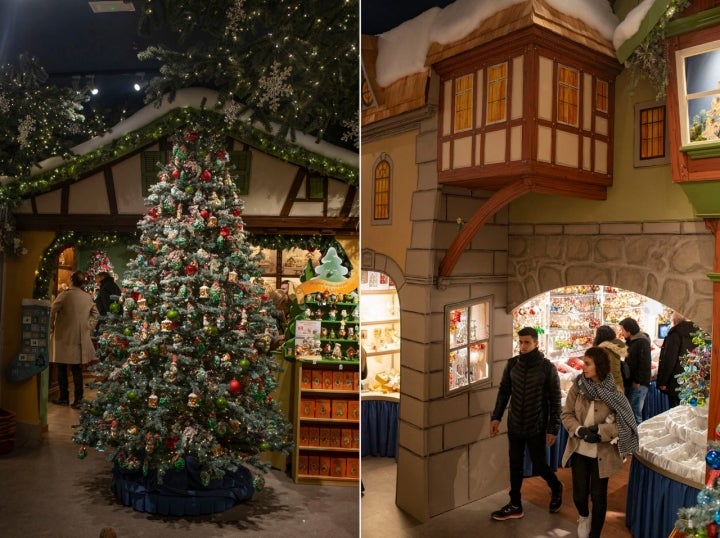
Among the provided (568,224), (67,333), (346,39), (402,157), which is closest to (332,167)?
(346,39)

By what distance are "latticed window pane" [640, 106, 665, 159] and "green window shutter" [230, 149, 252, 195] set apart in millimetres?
1438

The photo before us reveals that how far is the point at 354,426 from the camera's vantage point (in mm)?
2469

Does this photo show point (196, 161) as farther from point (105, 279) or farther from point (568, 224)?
point (568, 224)

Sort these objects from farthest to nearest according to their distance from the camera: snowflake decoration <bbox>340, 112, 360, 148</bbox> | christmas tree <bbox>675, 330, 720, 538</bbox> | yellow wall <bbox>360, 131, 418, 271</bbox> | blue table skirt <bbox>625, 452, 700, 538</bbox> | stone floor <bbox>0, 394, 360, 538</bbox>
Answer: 1. stone floor <bbox>0, 394, 360, 538</bbox>
2. snowflake decoration <bbox>340, 112, 360, 148</bbox>
3. yellow wall <bbox>360, 131, 418, 271</bbox>
4. blue table skirt <bbox>625, 452, 700, 538</bbox>
5. christmas tree <bbox>675, 330, 720, 538</bbox>

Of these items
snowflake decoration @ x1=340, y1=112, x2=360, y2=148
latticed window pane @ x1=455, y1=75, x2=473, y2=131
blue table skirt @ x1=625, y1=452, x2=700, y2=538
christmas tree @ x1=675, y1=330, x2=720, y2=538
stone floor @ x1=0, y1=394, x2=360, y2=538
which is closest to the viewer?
christmas tree @ x1=675, y1=330, x2=720, y2=538

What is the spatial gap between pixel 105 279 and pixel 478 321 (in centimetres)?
154

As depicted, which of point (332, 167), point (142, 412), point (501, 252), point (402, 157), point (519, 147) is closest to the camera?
point (519, 147)

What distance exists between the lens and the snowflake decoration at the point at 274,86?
217 cm

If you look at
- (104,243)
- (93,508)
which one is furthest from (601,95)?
(93,508)

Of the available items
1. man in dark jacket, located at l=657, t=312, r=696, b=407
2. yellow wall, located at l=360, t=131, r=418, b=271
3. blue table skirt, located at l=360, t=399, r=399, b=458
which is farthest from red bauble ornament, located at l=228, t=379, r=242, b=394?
man in dark jacket, located at l=657, t=312, r=696, b=407

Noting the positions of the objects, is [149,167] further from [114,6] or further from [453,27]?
[453,27]

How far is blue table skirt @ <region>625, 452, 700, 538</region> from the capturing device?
1235mm

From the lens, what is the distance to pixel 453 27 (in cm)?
142

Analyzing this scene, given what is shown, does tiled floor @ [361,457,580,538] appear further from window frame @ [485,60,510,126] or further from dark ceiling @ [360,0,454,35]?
dark ceiling @ [360,0,454,35]
